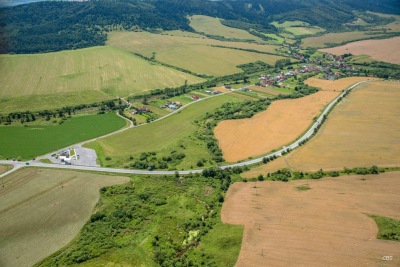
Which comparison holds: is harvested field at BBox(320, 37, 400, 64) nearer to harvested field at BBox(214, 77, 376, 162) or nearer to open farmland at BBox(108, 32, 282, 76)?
open farmland at BBox(108, 32, 282, 76)

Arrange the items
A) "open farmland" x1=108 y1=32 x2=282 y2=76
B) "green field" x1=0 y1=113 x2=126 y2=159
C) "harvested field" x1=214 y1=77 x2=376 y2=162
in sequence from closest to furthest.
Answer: "green field" x1=0 y1=113 x2=126 y2=159
"harvested field" x1=214 y1=77 x2=376 y2=162
"open farmland" x1=108 y1=32 x2=282 y2=76

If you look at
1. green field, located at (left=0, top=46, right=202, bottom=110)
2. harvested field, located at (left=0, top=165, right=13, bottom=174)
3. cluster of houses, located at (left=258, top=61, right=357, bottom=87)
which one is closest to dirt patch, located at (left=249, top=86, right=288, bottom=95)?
cluster of houses, located at (left=258, top=61, right=357, bottom=87)

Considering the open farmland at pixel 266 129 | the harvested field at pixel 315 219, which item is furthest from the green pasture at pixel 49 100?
the harvested field at pixel 315 219

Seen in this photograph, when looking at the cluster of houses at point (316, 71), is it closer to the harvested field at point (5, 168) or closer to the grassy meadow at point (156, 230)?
the grassy meadow at point (156, 230)

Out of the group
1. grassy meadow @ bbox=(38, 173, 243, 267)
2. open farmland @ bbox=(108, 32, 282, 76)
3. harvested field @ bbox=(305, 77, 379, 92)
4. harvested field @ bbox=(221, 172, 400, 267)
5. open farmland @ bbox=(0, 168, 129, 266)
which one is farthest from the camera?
open farmland @ bbox=(108, 32, 282, 76)

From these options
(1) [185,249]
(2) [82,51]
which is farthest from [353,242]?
(2) [82,51]

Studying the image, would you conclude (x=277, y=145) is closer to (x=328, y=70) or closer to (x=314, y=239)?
(x=314, y=239)
